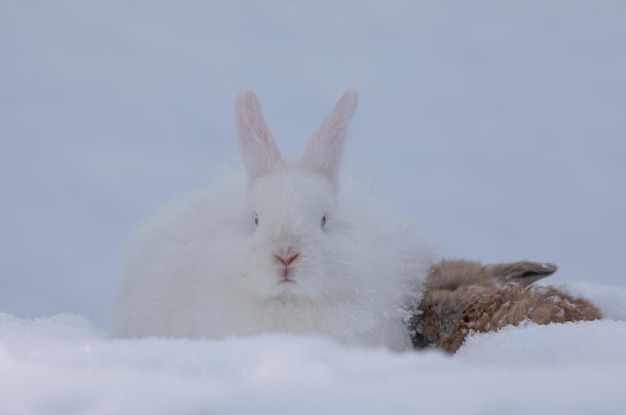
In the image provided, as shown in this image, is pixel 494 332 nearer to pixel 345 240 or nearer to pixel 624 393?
pixel 345 240

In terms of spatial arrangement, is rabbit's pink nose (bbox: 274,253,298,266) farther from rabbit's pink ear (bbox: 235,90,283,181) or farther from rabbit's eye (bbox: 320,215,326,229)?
rabbit's pink ear (bbox: 235,90,283,181)

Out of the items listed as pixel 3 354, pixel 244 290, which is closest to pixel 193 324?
pixel 244 290

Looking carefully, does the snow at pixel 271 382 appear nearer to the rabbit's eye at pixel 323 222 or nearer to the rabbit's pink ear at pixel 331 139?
the rabbit's eye at pixel 323 222

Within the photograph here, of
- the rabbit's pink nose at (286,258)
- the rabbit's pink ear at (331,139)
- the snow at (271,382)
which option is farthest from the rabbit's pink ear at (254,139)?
the snow at (271,382)

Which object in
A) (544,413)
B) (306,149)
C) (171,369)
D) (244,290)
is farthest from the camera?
(306,149)

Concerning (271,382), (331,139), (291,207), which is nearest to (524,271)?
(331,139)

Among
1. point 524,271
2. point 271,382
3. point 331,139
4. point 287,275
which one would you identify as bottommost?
point 271,382

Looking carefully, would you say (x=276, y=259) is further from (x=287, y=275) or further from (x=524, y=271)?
(x=524, y=271)
